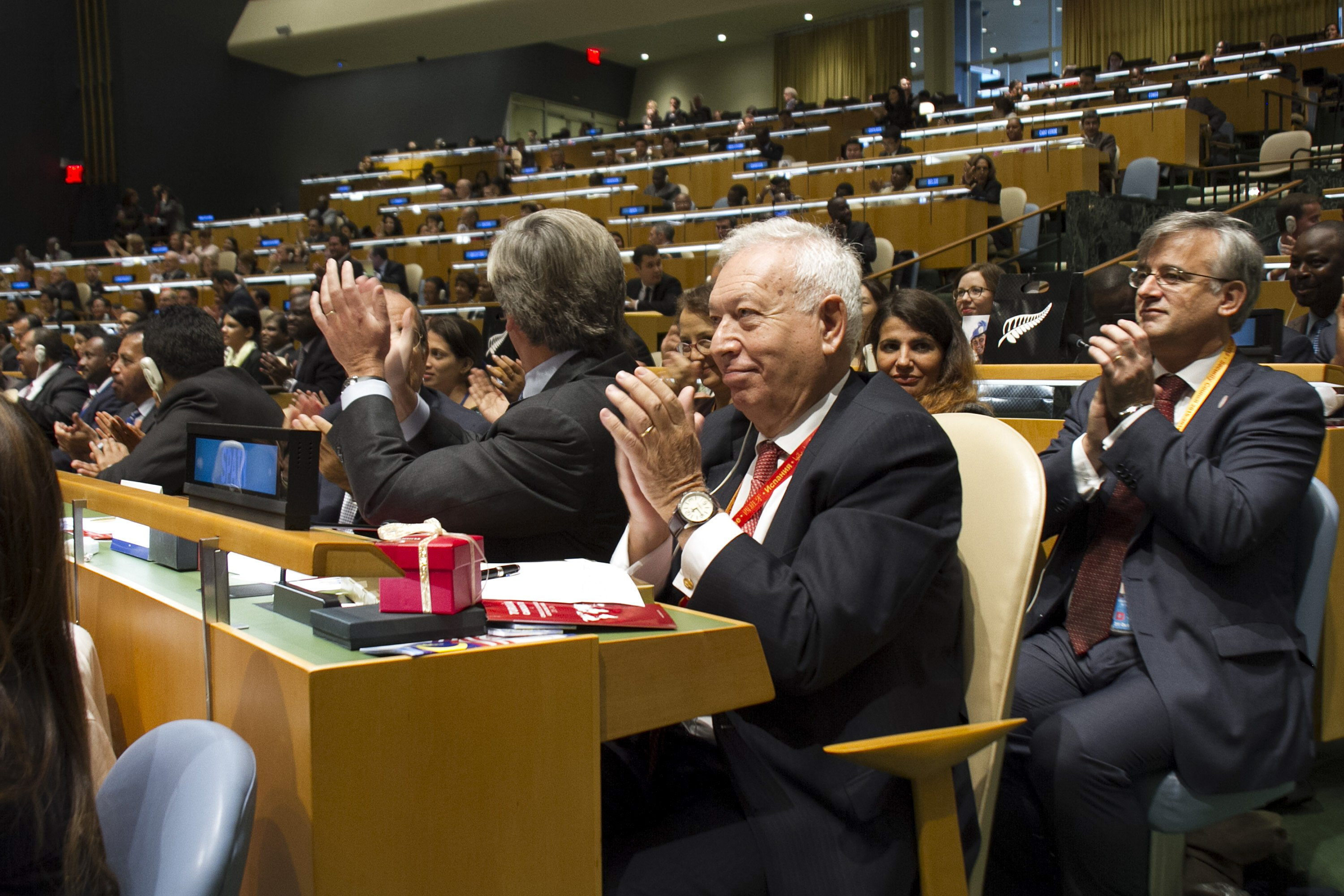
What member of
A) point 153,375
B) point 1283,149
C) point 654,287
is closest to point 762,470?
point 153,375

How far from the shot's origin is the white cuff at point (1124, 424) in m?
1.72

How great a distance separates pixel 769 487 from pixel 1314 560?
96 centimetres

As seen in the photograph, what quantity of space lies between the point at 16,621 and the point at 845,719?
89cm

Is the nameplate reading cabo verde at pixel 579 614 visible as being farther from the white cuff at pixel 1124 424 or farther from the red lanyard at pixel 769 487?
the white cuff at pixel 1124 424

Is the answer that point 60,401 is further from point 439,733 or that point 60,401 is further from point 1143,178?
point 1143,178

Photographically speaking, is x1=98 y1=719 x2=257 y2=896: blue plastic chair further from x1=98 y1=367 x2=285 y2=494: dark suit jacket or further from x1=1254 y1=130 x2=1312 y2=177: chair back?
x1=1254 y1=130 x2=1312 y2=177: chair back

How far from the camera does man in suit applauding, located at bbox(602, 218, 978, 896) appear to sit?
1.24m

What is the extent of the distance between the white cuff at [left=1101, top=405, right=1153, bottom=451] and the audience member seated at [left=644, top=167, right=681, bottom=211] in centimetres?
1009

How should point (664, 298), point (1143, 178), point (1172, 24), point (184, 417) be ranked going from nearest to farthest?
point (184, 417) < point (664, 298) < point (1143, 178) < point (1172, 24)

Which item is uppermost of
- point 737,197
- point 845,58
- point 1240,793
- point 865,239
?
point 845,58

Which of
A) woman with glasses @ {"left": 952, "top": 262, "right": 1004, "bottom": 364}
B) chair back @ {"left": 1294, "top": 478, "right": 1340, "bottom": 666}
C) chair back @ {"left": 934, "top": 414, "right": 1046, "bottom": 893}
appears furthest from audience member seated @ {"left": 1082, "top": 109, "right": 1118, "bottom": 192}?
chair back @ {"left": 934, "top": 414, "right": 1046, "bottom": 893}

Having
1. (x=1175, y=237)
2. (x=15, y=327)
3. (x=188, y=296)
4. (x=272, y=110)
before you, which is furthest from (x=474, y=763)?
(x=272, y=110)

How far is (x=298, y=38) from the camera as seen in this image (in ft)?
55.1

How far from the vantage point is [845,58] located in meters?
18.0
